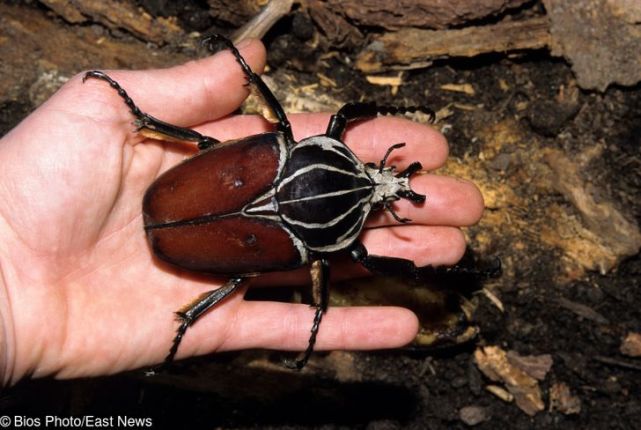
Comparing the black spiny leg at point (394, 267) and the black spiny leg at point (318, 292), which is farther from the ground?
the black spiny leg at point (394, 267)

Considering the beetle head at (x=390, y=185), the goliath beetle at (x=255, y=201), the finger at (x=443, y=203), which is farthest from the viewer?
the finger at (x=443, y=203)

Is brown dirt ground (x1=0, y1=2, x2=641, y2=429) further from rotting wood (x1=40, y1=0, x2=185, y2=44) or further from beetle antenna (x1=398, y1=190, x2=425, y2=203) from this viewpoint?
beetle antenna (x1=398, y1=190, x2=425, y2=203)

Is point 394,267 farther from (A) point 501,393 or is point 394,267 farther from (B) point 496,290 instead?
(A) point 501,393

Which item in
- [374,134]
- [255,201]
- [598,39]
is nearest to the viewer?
[255,201]

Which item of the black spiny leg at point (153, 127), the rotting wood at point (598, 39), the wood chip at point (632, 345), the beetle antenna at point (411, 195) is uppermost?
the rotting wood at point (598, 39)

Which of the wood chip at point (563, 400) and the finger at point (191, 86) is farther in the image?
the wood chip at point (563, 400)

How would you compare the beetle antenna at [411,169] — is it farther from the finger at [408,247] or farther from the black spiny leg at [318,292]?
the black spiny leg at [318,292]

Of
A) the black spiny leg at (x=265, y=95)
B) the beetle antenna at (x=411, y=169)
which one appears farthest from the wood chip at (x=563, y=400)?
the black spiny leg at (x=265, y=95)

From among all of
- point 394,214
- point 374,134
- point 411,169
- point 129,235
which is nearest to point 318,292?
point 394,214

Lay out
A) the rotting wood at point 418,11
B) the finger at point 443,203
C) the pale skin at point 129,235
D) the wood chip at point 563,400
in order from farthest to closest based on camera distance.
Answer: the wood chip at point 563,400
the rotting wood at point 418,11
the finger at point 443,203
the pale skin at point 129,235
